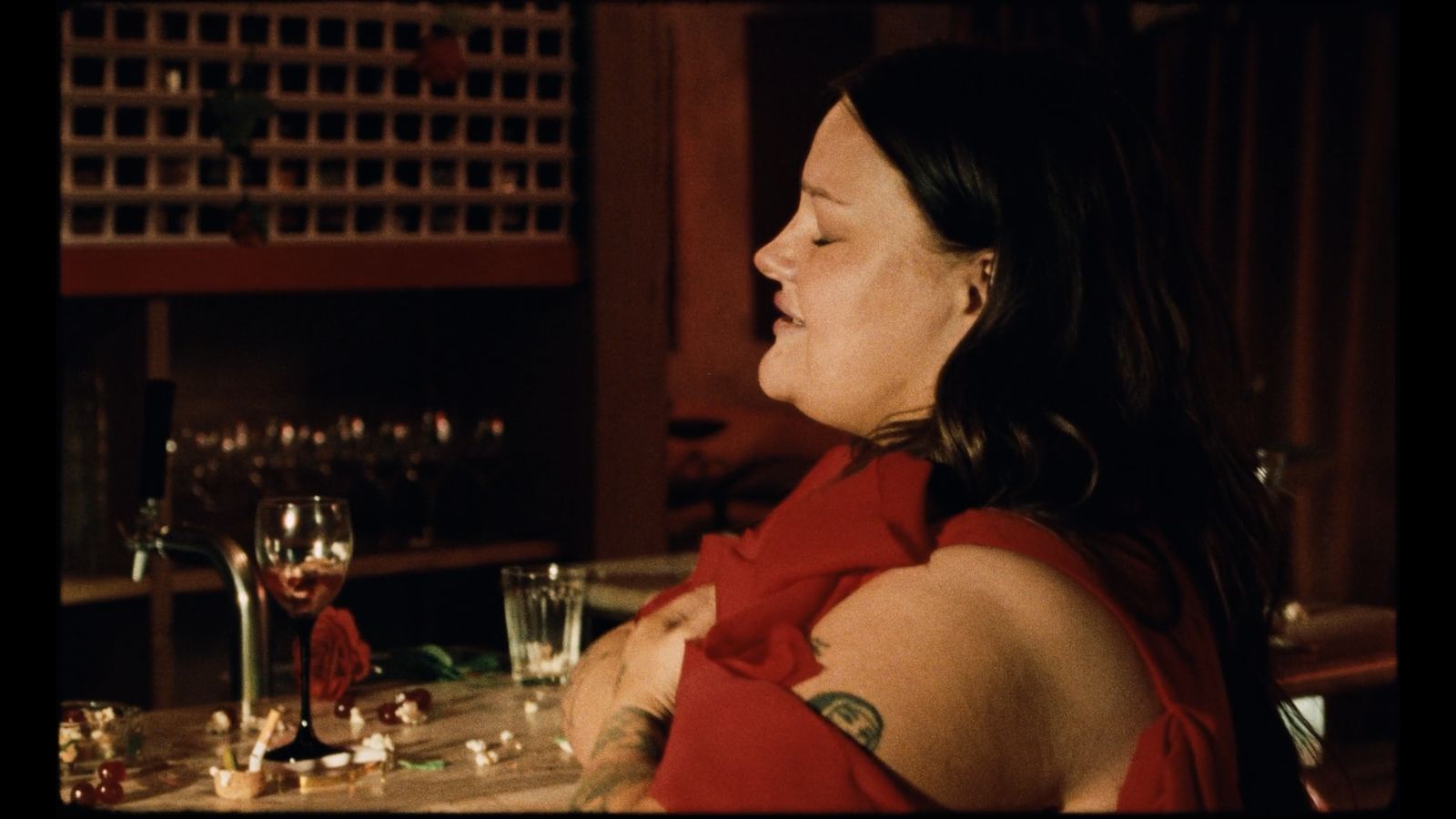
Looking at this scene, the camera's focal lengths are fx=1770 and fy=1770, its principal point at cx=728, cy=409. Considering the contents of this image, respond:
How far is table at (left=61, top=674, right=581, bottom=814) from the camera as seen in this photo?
59.5 inches

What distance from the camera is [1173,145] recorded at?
18.5ft

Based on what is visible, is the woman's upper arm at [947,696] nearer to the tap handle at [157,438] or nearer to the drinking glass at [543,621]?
the drinking glass at [543,621]

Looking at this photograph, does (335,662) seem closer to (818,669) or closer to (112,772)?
(112,772)

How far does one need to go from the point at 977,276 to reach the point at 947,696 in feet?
1.10

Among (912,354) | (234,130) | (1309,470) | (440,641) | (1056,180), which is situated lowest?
(440,641)

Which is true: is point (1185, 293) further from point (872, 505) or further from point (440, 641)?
point (440, 641)

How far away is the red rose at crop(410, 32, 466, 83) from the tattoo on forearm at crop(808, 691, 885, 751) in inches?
103

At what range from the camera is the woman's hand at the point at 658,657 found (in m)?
1.27

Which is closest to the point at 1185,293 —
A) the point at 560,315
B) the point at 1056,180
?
the point at 1056,180

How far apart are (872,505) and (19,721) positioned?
53cm

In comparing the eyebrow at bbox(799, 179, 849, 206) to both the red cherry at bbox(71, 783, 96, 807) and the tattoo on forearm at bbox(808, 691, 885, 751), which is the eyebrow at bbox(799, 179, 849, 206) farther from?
the red cherry at bbox(71, 783, 96, 807)

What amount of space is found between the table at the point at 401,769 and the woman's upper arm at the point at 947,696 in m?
0.51

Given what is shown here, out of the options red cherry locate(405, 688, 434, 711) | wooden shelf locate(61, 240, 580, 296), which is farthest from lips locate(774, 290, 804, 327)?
wooden shelf locate(61, 240, 580, 296)

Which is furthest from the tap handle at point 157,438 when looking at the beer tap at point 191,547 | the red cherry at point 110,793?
the red cherry at point 110,793
